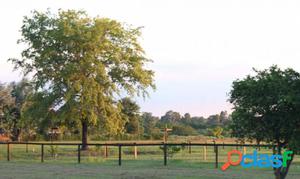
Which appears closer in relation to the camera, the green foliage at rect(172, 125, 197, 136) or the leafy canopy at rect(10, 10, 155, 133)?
the leafy canopy at rect(10, 10, 155, 133)

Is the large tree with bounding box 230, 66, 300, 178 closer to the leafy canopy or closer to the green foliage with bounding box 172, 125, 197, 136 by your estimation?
the leafy canopy

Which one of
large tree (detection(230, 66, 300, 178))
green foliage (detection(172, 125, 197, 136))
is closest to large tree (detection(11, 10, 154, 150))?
large tree (detection(230, 66, 300, 178))

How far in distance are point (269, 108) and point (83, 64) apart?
1283 inches

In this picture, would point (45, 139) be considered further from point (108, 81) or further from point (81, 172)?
point (81, 172)

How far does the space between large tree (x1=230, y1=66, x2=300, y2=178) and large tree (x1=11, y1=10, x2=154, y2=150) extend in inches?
1233

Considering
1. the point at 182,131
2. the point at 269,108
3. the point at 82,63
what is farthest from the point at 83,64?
the point at 182,131

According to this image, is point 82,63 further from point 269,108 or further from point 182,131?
point 182,131

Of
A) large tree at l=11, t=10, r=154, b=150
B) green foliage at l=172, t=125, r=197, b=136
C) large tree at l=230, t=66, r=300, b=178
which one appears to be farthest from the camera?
green foliage at l=172, t=125, r=197, b=136

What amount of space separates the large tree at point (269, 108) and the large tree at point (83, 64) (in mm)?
31326

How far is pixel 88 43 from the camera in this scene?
139 feet

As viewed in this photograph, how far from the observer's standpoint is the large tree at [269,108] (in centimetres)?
1101

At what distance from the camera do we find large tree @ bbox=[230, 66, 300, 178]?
1101 cm

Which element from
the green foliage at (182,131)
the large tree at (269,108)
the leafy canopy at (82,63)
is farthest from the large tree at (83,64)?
the green foliage at (182,131)

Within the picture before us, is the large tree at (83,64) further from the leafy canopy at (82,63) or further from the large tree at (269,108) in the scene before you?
the large tree at (269,108)
